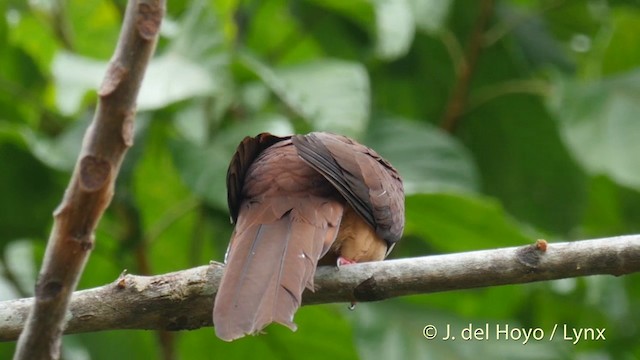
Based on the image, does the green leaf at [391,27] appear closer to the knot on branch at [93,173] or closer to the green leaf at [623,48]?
the green leaf at [623,48]

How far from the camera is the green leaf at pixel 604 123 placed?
15.7ft

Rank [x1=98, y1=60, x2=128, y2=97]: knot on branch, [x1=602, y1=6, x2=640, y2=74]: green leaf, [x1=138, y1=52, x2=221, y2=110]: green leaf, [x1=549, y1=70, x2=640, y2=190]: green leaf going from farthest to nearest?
[x1=602, y1=6, x2=640, y2=74]: green leaf → [x1=549, y1=70, x2=640, y2=190]: green leaf → [x1=138, y1=52, x2=221, y2=110]: green leaf → [x1=98, y1=60, x2=128, y2=97]: knot on branch

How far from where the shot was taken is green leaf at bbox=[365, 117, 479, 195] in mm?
4789

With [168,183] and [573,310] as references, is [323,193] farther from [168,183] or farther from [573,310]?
[573,310]

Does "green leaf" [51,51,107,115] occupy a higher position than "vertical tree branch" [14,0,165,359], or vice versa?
"green leaf" [51,51,107,115]

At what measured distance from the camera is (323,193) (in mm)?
3205

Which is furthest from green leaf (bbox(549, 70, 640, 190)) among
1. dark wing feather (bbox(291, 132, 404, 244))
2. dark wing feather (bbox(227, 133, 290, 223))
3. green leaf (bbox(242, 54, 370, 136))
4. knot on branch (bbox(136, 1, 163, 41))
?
knot on branch (bbox(136, 1, 163, 41))

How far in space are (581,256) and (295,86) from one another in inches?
87.8

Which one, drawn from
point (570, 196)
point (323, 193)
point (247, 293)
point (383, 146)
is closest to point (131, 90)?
point (247, 293)

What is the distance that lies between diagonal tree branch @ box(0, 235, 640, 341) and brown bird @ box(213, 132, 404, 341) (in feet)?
0.43

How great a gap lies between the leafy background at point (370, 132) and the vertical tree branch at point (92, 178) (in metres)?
2.40

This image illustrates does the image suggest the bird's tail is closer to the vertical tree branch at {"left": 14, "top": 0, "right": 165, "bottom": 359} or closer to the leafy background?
the vertical tree branch at {"left": 14, "top": 0, "right": 165, "bottom": 359}

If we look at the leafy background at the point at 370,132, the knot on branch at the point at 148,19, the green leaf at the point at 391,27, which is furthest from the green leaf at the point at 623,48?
the knot on branch at the point at 148,19

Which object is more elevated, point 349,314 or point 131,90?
point 349,314
